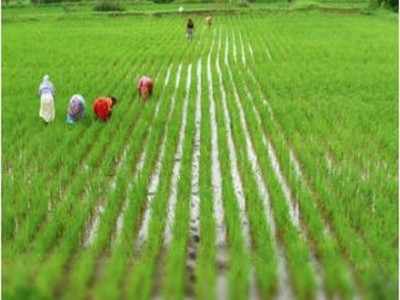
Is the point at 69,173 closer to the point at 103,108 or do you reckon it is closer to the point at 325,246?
the point at 103,108

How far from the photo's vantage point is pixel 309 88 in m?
11.9

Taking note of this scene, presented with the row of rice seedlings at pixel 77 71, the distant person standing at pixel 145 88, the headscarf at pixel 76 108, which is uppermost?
the headscarf at pixel 76 108

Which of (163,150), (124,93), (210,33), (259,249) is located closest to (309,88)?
(124,93)

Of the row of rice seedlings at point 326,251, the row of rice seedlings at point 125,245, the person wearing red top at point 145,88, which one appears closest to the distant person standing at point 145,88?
the person wearing red top at point 145,88

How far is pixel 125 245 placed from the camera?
4820 millimetres

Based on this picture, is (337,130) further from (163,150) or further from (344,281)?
(344,281)

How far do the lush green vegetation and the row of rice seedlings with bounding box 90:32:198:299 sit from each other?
0.01m

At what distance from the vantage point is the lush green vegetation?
170 inches

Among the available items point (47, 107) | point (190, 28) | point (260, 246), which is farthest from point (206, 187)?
point (190, 28)

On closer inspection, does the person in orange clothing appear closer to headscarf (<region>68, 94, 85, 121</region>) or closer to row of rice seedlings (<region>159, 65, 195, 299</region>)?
headscarf (<region>68, 94, 85, 121</region>)

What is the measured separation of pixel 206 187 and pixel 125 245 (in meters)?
1.57

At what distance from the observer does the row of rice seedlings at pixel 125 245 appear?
4120mm

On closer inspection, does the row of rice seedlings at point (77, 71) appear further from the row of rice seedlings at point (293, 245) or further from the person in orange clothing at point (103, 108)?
the row of rice seedlings at point (293, 245)

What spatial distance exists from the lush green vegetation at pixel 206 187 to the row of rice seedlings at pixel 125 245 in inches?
0.6
